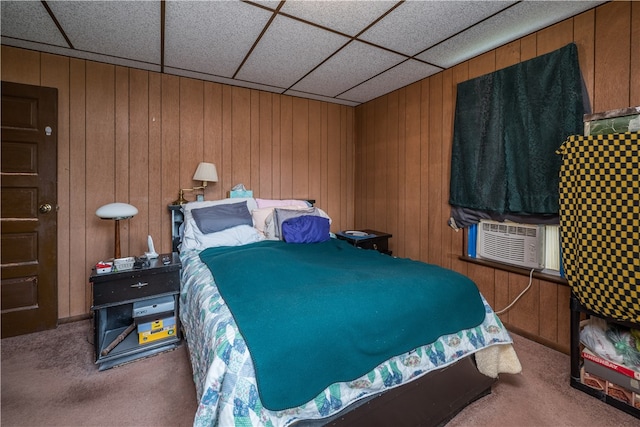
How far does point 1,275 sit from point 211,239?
163cm

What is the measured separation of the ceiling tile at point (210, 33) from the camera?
1954mm

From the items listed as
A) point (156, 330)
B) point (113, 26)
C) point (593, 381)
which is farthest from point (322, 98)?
point (593, 381)

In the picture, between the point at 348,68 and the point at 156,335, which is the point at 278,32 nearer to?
the point at 348,68

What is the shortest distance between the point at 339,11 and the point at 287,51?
2.29ft

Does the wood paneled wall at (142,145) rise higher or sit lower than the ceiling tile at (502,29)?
lower

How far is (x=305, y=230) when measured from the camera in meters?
2.78

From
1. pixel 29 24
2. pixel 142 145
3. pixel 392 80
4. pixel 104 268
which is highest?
pixel 392 80

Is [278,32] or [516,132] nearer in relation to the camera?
[278,32]

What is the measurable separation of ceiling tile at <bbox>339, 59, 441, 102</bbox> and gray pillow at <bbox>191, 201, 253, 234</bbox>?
196 cm

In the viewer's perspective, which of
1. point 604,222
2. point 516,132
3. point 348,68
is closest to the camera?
point 604,222

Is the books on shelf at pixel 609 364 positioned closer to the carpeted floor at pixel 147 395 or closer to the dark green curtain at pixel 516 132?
the carpeted floor at pixel 147 395

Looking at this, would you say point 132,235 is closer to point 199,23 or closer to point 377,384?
point 199,23

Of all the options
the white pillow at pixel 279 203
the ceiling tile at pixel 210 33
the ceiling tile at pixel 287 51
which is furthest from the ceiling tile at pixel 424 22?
the white pillow at pixel 279 203

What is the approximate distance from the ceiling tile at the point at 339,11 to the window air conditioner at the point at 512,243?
6.39ft
